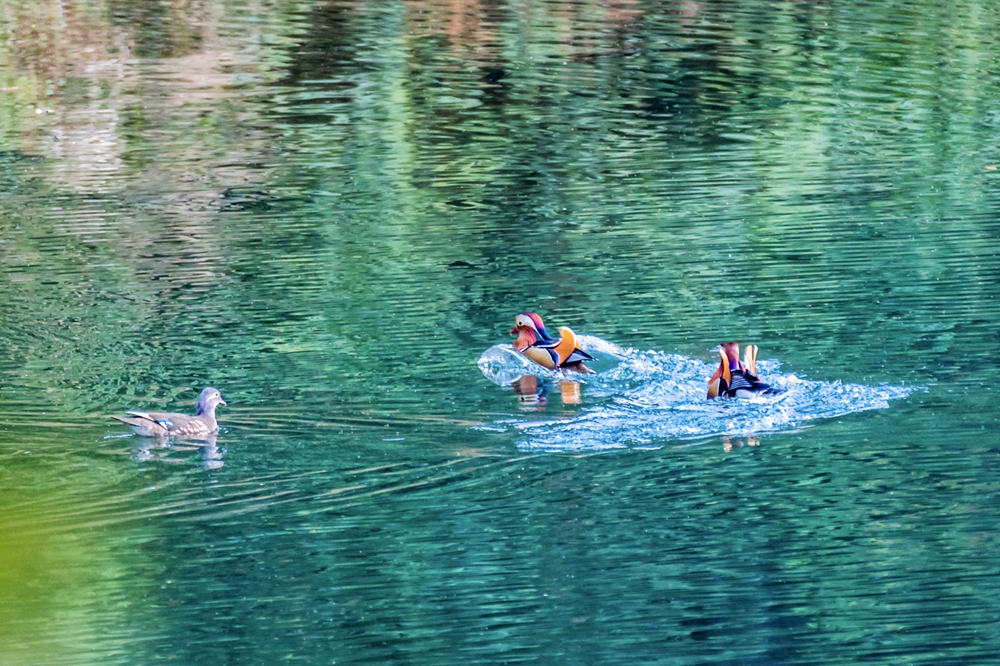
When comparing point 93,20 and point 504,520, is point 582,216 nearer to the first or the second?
point 504,520

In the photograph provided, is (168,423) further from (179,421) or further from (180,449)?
(180,449)

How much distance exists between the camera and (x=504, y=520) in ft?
22.5

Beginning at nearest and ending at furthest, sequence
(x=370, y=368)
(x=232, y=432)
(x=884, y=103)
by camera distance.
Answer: (x=232, y=432)
(x=370, y=368)
(x=884, y=103)

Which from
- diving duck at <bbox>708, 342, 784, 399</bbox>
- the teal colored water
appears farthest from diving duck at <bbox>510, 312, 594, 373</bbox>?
diving duck at <bbox>708, 342, 784, 399</bbox>

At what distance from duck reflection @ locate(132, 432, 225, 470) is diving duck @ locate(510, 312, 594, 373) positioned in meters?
2.21

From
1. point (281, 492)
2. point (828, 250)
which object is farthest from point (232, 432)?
point (828, 250)

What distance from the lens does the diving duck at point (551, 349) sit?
9281 millimetres

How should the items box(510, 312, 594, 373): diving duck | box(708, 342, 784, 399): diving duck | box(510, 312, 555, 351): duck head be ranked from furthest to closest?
box(510, 312, 555, 351): duck head < box(510, 312, 594, 373): diving duck < box(708, 342, 784, 399): diving duck

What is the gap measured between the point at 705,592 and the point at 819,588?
0.45m

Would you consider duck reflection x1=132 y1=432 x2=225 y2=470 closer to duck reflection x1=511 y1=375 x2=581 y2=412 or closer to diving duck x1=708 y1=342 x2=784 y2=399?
duck reflection x1=511 y1=375 x2=581 y2=412

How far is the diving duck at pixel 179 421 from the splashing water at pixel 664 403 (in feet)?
5.05

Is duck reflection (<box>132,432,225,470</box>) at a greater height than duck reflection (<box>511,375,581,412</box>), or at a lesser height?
greater

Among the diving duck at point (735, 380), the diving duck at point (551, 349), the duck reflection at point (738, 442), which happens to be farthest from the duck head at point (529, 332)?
the duck reflection at point (738, 442)

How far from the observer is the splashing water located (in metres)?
8.03
